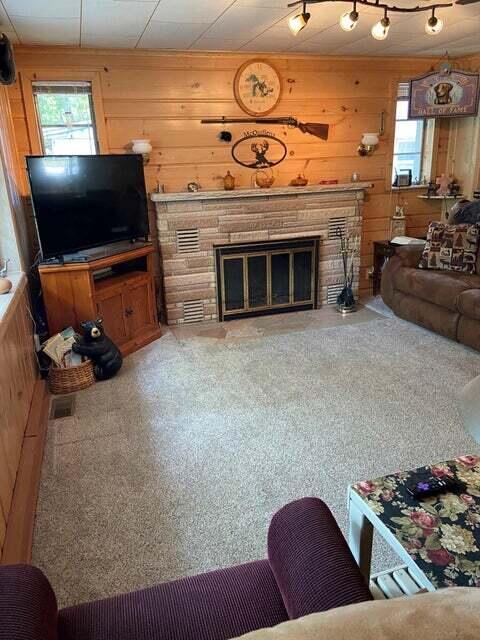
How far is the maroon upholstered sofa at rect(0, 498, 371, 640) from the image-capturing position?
3.13 ft

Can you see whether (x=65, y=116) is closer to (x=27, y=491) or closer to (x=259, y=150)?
(x=259, y=150)

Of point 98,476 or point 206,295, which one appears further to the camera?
point 206,295

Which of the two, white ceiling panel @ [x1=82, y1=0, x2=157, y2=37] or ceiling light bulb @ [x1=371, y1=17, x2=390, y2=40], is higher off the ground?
white ceiling panel @ [x1=82, y1=0, x2=157, y2=37]

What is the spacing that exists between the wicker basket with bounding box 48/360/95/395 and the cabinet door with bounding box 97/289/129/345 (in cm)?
53

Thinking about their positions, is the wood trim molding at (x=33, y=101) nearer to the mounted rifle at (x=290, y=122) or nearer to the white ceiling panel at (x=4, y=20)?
the white ceiling panel at (x=4, y=20)

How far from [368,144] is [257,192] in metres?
1.31

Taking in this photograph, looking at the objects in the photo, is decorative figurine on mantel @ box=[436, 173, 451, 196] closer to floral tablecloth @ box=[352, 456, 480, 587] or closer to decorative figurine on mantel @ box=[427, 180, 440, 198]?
decorative figurine on mantel @ box=[427, 180, 440, 198]

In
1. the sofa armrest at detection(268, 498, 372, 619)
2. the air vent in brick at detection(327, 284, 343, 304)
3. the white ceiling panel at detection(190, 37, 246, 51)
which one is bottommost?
the air vent in brick at detection(327, 284, 343, 304)

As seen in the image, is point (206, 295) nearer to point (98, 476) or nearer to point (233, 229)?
point (233, 229)

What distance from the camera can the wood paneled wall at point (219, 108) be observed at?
3.91 meters

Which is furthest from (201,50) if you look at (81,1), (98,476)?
(98,476)

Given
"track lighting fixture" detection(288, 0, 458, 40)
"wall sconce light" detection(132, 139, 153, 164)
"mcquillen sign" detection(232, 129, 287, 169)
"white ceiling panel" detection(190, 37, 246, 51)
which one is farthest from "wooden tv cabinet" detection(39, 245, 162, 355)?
"track lighting fixture" detection(288, 0, 458, 40)

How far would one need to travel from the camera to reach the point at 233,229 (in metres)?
4.46

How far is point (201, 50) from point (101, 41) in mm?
865
